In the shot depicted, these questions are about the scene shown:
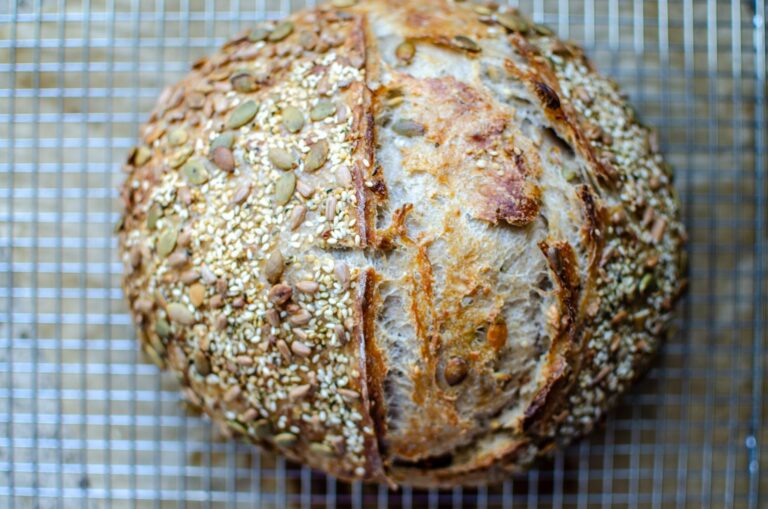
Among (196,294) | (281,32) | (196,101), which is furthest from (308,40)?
(196,294)

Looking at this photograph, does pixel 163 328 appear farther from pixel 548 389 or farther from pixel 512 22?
pixel 512 22

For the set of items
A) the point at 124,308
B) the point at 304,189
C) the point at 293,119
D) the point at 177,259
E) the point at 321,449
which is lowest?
the point at 321,449

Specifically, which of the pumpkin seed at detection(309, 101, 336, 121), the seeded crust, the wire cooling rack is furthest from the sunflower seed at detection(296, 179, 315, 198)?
the wire cooling rack

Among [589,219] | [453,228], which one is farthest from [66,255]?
A: [589,219]

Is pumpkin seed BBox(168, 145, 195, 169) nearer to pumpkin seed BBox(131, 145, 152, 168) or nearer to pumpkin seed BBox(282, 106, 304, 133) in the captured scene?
pumpkin seed BBox(131, 145, 152, 168)

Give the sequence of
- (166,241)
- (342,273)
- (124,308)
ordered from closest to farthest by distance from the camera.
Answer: (342,273)
(166,241)
(124,308)

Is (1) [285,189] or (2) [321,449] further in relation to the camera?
(2) [321,449]

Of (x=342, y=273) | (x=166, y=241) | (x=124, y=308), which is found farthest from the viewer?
(x=124, y=308)

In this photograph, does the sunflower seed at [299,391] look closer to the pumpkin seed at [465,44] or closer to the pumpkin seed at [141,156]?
the pumpkin seed at [141,156]
